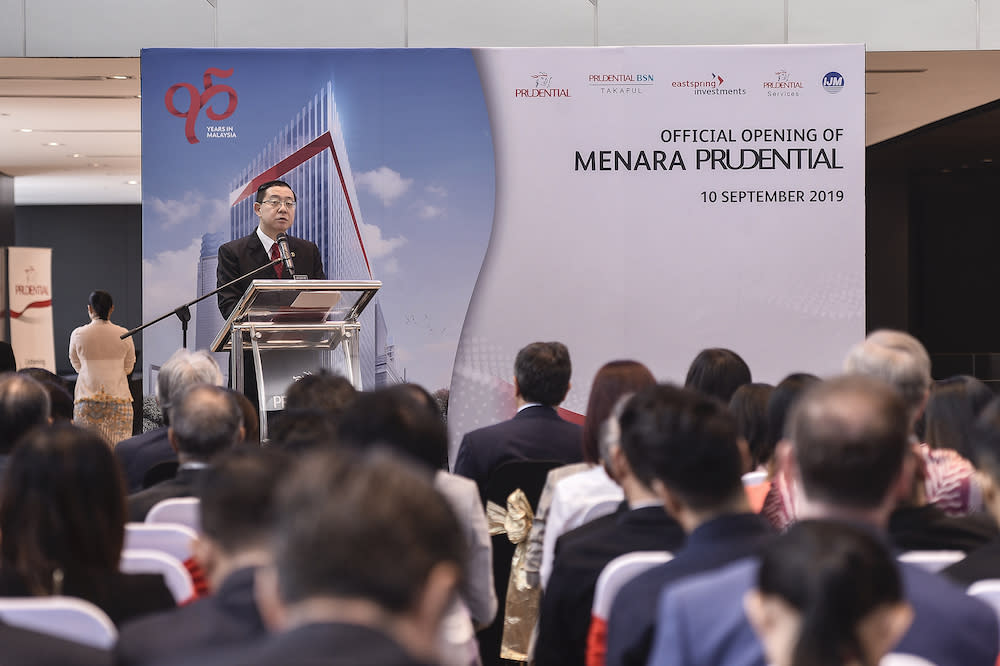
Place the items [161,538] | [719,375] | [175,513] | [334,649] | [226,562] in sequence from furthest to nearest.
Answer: [719,375]
[175,513]
[161,538]
[226,562]
[334,649]

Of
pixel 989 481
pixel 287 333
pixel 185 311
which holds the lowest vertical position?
pixel 989 481

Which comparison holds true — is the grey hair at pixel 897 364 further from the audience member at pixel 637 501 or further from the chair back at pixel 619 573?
the chair back at pixel 619 573

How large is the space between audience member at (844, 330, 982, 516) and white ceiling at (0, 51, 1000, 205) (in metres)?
5.26

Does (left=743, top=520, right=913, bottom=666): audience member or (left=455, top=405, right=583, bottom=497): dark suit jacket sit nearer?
(left=743, top=520, right=913, bottom=666): audience member

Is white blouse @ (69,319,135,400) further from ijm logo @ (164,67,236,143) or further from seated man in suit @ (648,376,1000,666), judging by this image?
seated man in suit @ (648,376,1000,666)

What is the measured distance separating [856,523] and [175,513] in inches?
61.1

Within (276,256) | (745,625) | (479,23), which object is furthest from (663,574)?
(479,23)

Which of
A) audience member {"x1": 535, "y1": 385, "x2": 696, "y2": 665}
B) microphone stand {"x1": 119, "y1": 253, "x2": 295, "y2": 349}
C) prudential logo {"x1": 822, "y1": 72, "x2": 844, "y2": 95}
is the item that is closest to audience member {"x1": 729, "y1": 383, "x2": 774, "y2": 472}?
audience member {"x1": 535, "y1": 385, "x2": 696, "y2": 665}

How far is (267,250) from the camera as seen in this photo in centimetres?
599

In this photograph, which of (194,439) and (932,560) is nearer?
(932,560)

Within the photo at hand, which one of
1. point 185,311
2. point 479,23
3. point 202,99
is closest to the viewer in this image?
point 185,311

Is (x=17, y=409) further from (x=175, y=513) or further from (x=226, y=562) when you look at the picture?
(x=226, y=562)

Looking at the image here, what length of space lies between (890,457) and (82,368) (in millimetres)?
6952

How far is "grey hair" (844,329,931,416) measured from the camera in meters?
2.90
